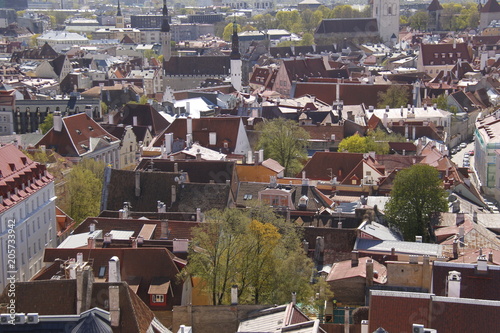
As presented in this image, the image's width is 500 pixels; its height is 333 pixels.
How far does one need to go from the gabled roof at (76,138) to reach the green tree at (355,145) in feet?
47.1

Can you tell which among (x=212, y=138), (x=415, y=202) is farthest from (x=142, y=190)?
(x=212, y=138)

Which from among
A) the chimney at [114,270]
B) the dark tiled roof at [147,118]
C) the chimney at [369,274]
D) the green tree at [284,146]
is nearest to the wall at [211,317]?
the chimney at [114,270]

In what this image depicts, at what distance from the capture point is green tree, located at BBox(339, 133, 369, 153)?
58500mm

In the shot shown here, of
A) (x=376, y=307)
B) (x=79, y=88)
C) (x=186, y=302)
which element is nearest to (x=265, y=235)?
(x=186, y=302)

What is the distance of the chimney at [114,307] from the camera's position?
77.6 ft

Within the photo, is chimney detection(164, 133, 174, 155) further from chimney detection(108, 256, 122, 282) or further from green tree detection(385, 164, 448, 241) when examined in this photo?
chimney detection(108, 256, 122, 282)

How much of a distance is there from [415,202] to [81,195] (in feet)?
52.3

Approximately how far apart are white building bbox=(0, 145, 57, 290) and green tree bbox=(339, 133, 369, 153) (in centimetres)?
2147

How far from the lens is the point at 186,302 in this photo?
30.4 metres

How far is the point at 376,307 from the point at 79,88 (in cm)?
7395

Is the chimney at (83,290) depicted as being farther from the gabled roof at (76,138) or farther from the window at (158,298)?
the gabled roof at (76,138)

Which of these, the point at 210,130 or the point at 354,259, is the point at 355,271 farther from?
the point at 210,130

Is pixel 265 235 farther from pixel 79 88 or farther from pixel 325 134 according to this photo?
pixel 79 88

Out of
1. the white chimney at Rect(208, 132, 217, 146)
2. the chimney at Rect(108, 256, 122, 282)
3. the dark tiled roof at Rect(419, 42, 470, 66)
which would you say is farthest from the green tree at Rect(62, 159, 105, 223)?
the dark tiled roof at Rect(419, 42, 470, 66)
